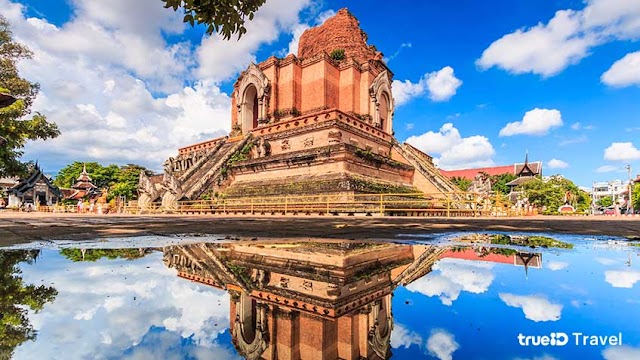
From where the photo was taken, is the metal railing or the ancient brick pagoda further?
the ancient brick pagoda

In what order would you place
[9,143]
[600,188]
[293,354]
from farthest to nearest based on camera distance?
[600,188] < [9,143] < [293,354]

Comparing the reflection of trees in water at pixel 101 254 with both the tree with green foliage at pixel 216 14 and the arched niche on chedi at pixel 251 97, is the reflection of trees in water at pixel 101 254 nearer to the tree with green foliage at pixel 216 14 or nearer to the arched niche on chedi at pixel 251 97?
the tree with green foliage at pixel 216 14

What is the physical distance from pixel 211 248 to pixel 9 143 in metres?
17.3

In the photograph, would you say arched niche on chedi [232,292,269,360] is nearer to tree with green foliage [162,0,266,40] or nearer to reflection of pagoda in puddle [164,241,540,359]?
reflection of pagoda in puddle [164,241,540,359]

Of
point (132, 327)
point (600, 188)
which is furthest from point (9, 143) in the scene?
point (600, 188)

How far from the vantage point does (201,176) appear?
67.3 ft

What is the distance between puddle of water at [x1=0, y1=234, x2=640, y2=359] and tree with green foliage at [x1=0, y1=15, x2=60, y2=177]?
16.5m

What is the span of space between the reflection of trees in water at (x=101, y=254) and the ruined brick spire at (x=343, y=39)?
77.6ft

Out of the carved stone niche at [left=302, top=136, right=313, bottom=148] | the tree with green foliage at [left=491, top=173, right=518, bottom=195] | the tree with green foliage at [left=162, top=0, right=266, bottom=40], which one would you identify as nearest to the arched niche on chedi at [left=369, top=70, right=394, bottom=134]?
the carved stone niche at [left=302, top=136, right=313, bottom=148]

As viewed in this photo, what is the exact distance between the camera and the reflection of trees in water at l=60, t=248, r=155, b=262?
10.3 feet

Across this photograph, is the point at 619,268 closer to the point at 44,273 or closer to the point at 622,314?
the point at 622,314

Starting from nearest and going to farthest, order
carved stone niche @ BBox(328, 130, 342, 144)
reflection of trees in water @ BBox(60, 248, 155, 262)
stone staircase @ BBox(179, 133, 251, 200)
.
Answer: reflection of trees in water @ BBox(60, 248, 155, 262), carved stone niche @ BBox(328, 130, 342, 144), stone staircase @ BBox(179, 133, 251, 200)

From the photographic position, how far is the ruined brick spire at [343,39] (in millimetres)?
25766

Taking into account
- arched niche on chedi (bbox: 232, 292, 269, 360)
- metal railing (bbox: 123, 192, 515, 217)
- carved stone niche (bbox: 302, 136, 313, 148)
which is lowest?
arched niche on chedi (bbox: 232, 292, 269, 360)
